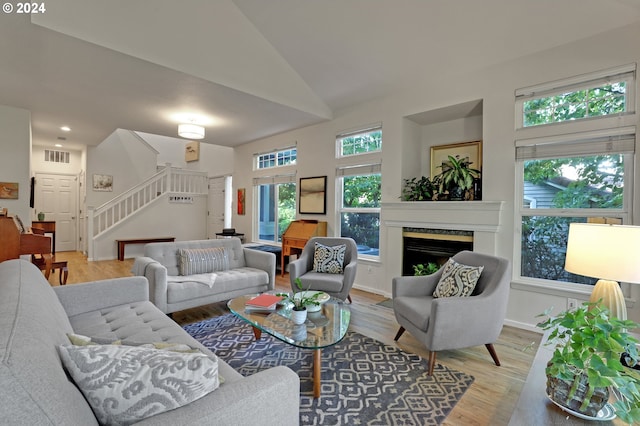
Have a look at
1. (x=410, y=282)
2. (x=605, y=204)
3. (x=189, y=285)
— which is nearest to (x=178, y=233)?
(x=189, y=285)

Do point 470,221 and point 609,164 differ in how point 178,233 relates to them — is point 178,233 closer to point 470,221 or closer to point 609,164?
point 470,221

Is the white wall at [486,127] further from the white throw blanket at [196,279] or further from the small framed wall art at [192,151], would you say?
the small framed wall art at [192,151]

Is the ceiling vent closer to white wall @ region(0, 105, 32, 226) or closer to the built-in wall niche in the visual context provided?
white wall @ region(0, 105, 32, 226)

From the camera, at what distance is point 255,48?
12.9 feet

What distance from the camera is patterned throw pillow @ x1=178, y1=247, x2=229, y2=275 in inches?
135

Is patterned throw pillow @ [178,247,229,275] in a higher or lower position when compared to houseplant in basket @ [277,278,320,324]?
higher

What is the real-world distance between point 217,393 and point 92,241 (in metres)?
7.10

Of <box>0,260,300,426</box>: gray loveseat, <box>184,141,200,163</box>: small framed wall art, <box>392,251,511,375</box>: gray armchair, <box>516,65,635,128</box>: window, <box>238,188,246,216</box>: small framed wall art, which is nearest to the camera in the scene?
<box>0,260,300,426</box>: gray loveseat

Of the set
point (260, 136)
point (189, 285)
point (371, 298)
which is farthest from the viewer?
point (260, 136)

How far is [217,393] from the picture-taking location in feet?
3.27

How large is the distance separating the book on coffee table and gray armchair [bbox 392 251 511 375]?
3.60 ft

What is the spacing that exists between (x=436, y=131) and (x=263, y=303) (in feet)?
11.3

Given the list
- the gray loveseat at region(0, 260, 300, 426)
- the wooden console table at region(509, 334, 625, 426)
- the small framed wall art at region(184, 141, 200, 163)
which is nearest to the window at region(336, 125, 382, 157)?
the wooden console table at region(509, 334, 625, 426)

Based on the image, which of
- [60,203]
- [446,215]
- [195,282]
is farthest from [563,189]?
[60,203]
